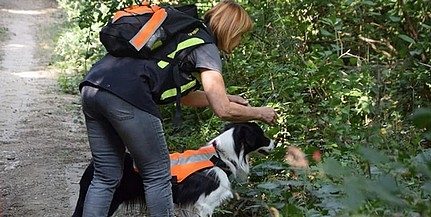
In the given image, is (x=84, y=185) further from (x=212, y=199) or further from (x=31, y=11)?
(x=31, y=11)

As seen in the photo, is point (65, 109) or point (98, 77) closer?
point (98, 77)

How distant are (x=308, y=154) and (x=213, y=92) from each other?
1.00 metres

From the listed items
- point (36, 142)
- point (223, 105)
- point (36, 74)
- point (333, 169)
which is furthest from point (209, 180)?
point (36, 74)

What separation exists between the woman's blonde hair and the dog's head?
0.83 meters

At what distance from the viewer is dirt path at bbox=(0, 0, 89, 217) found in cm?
587

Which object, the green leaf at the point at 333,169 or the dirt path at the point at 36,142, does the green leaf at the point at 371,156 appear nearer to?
the green leaf at the point at 333,169

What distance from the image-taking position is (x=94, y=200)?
4051 mm

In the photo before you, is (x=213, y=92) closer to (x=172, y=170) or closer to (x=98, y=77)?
(x=98, y=77)

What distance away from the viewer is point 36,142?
8.26 m

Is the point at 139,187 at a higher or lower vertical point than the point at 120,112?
lower

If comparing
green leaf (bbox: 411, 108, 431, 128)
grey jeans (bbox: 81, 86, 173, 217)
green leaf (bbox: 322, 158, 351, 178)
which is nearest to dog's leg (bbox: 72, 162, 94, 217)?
grey jeans (bbox: 81, 86, 173, 217)

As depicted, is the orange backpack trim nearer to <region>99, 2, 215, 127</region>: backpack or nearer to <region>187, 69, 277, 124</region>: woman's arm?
<region>99, 2, 215, 127</region>: backpack

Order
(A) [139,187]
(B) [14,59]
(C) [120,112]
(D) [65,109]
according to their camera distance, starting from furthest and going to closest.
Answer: (B) [14,59] < (D) [65,109] < (A) [139,187] < (C) [120,112]

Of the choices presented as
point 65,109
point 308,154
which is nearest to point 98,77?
point 308,154
